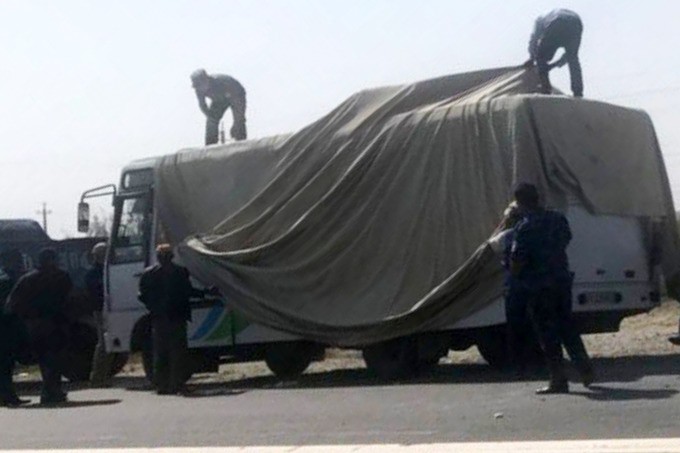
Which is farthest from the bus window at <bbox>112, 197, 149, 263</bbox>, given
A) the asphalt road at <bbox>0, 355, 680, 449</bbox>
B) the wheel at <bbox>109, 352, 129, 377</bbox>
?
the asphalt road at <bbox>0, 355, 680, 449</bbox>

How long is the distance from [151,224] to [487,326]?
5.06m

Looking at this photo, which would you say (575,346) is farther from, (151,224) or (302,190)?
(151,224)

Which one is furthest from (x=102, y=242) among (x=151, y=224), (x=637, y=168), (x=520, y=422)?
(x=520, y=422)

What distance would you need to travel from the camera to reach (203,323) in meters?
19.6

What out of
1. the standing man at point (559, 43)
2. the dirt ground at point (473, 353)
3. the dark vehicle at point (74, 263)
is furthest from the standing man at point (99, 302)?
the standing man at point (559, 43)

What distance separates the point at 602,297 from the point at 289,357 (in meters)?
4.50

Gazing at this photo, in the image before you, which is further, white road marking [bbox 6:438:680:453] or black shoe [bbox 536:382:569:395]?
black shoe [bbox 536:382:569:395]

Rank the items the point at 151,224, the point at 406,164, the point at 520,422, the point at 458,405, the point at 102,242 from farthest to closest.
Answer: the point at 102,242 < the point at 151,224 < the point at 406,164 < the point at 458,405 < the point at 520,422

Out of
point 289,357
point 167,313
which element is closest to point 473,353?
point 289,357

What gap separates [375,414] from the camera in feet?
45.3

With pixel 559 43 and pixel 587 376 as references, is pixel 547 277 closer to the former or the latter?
pixel 587 376

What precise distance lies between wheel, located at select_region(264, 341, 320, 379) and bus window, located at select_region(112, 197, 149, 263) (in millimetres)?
2004

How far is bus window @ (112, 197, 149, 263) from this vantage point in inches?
799

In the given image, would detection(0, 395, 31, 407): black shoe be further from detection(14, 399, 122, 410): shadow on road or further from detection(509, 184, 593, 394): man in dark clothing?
detection(509, 184, 593, 394): man in dark clothing
